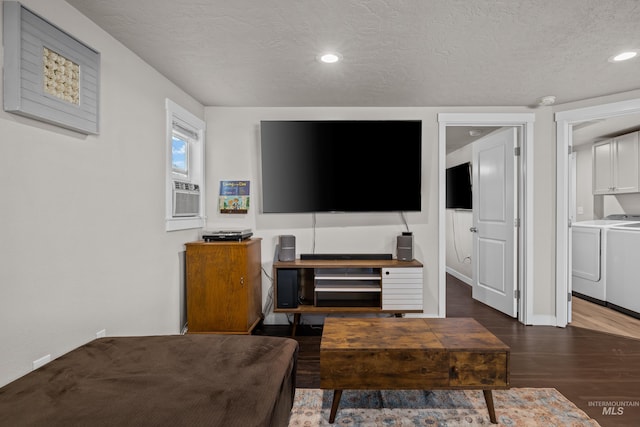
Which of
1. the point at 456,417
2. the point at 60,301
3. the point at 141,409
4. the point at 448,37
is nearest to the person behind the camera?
the point at 141,409

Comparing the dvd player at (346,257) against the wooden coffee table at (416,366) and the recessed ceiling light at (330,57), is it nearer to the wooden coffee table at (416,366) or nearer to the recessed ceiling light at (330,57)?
the wooden coffee table at (416,366)

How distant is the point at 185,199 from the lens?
3.03m

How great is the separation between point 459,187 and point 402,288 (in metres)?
3.26

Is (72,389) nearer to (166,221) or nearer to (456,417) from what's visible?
(166,221)

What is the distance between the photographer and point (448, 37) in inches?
81.3

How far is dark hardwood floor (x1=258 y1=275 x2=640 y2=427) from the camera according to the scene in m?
2.06

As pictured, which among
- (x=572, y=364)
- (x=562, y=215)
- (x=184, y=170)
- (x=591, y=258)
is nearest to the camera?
(x=572, y=364)

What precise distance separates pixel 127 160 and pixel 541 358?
345cm

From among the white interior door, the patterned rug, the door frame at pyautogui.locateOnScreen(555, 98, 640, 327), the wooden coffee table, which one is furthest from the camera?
the white interior door

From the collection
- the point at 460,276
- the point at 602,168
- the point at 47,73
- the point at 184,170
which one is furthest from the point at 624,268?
the point at 47,73

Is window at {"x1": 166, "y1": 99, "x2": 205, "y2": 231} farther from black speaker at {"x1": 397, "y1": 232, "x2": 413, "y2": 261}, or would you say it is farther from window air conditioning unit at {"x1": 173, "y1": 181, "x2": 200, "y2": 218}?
black speaker at {"x1": 397, "y1": 232, "x2": 413, "y2": 261}

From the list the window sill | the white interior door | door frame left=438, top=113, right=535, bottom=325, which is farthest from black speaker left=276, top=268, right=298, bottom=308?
the white interior door

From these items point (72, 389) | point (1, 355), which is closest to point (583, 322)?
point (72, 389)

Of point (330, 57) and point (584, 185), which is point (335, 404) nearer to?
point (330, 57)
